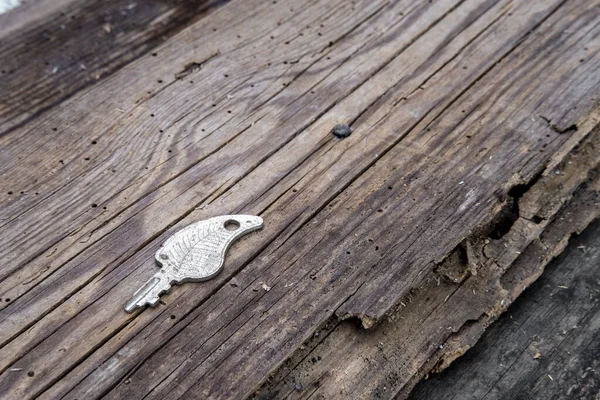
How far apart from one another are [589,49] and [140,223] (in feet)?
6.34

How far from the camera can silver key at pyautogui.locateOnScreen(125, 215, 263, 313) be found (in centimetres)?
214

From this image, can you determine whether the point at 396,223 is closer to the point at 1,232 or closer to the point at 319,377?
the point at 319,377

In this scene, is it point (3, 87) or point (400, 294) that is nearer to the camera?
point (400, 294)

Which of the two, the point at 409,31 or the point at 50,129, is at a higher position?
the point at 50,129

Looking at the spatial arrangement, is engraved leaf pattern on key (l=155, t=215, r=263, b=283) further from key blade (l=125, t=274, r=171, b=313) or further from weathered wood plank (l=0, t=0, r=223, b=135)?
weathered wood plank (l=0, t=0, r=223, b=135)

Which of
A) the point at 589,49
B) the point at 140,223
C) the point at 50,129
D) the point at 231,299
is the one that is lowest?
the point at 589,49

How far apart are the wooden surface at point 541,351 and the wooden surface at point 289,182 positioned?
12cm

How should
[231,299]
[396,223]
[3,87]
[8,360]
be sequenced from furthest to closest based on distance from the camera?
[3,87] < [396,223] < [231,299] < [8,360]

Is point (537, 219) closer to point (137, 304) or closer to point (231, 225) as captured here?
point (231, 225)

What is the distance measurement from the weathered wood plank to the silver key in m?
0.97

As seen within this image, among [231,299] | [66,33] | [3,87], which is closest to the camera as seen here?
[231,299]

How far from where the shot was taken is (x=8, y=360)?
1.99 meters

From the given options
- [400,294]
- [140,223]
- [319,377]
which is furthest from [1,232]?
[400,294]

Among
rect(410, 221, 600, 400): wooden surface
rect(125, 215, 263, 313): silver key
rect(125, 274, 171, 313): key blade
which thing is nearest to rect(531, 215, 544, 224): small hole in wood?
rect(410, 221, 600, 400): wooden surface
